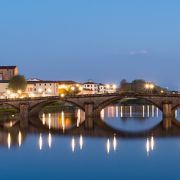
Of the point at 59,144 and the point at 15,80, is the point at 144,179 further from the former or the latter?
the point at 15,80

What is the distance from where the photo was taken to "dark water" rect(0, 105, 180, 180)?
38.7 meters

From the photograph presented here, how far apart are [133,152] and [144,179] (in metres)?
11.4

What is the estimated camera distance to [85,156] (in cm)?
4575

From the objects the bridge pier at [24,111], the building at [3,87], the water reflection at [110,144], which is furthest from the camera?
the building at [3,87]

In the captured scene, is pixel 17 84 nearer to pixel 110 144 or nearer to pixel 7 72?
pixel 7 72

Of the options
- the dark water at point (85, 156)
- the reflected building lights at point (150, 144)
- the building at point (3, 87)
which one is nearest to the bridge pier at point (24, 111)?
the dark water at point (85, 156)

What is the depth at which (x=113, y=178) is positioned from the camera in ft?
121

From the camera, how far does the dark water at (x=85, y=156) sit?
127 ft

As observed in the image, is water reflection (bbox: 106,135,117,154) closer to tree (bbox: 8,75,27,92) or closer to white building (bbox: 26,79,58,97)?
tree (bbox: 8,75,27,92)

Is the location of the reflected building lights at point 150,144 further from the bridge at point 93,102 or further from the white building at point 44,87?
the white building at point 44,87

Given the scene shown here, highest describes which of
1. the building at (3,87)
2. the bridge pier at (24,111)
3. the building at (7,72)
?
the building at (7,72)

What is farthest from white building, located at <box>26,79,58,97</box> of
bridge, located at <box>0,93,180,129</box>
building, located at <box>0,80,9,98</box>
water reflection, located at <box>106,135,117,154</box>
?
water reflection, located at <box>106,135,117,154</box>

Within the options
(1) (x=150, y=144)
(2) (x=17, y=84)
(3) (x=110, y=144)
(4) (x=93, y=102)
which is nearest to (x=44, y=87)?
(2) (x=17, y=84)

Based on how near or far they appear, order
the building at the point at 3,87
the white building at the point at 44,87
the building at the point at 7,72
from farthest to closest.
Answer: the white building at the point at 44,87
the building at the point at 7,72
the building at the point at 3,87
